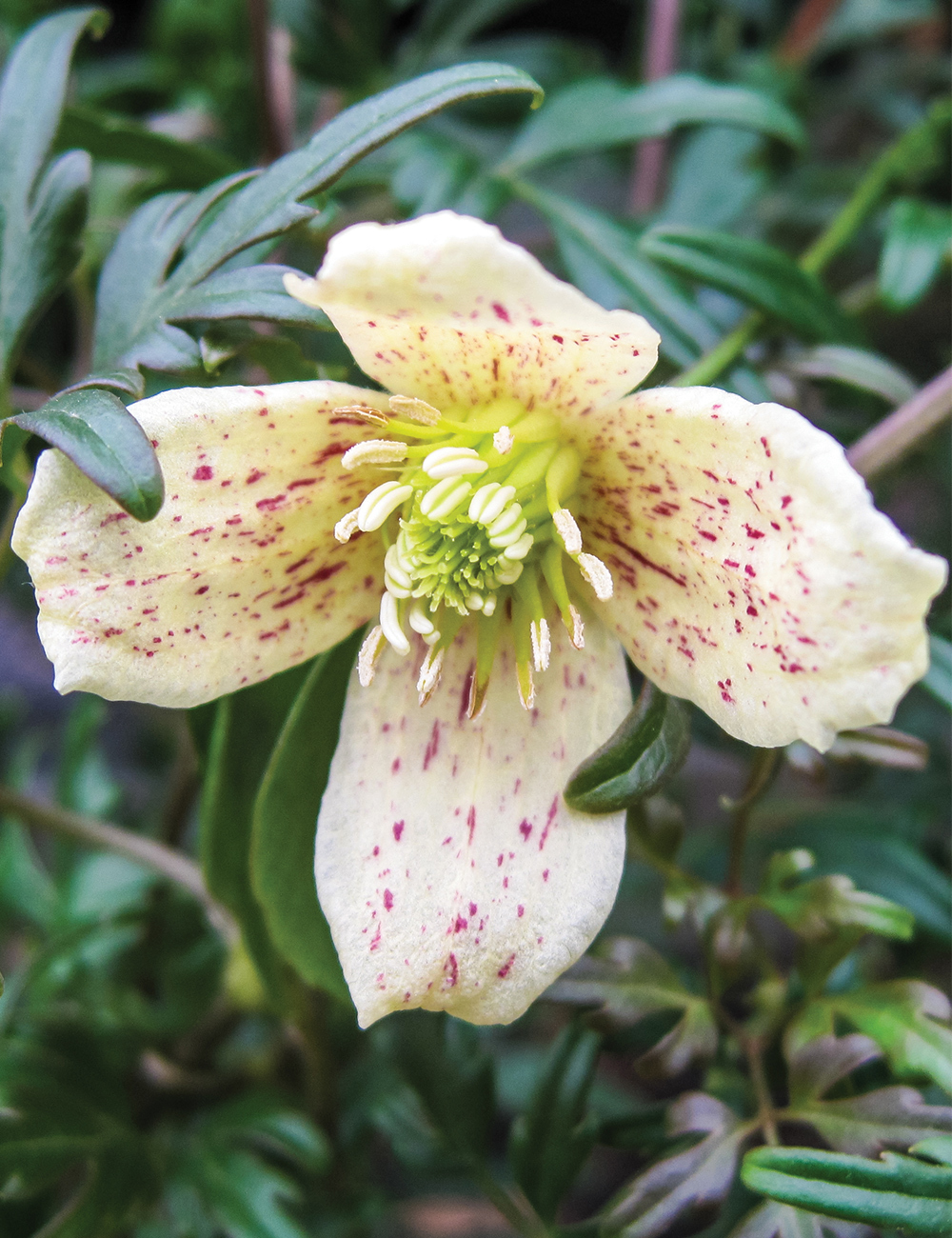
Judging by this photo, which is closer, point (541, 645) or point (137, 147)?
point (541, 645)

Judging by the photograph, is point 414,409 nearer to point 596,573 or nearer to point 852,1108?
point 596,573

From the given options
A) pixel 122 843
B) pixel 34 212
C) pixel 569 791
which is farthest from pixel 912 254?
pixel 122 843

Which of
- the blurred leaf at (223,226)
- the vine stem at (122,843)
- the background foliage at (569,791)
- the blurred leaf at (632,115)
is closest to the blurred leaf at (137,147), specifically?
the background foliage at (569,791)

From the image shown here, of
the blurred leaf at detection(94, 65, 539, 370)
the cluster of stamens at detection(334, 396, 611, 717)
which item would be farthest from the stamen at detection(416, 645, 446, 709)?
the blurred leaf at detection(94, 65, 539, 370)

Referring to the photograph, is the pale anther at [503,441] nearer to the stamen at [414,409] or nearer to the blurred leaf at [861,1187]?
the stamen at [414,409]

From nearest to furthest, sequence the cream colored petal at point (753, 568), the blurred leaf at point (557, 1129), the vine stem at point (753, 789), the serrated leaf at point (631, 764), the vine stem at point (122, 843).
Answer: the cream colored petal at point (753, 568) → the serrated leaf at point (631, 764) → the vine stem at point (753, 789) → the blurred leaf at point (557, 1129) → the vine stem at point (122, 843)

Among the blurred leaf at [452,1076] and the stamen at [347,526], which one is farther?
Result: the blurred leaf at [452,1076]
